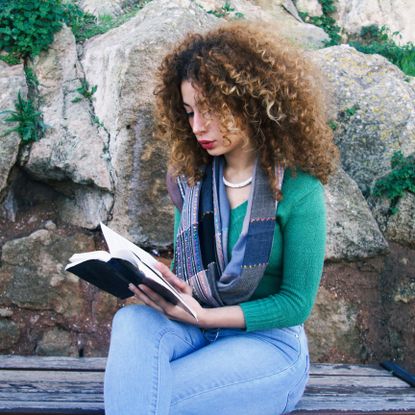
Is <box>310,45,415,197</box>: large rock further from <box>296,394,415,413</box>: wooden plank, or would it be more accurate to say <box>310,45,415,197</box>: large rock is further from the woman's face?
the woman's face

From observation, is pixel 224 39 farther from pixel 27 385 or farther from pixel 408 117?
pixel 408 117

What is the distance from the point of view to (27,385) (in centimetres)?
246

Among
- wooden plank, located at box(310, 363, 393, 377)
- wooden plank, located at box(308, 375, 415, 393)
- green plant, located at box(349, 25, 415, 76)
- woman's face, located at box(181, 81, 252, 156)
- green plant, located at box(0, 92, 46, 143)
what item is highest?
green plant, located at box(349, 25, 415, 76)

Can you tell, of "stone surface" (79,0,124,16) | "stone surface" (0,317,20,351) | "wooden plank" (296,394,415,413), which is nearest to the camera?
"wooden plank" (296,394,415,413)

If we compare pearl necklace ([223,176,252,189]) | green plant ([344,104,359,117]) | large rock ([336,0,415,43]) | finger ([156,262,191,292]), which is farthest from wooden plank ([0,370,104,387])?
large rock ([336,0,415,43])

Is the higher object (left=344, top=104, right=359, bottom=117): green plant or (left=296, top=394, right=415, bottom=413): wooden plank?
(left=344, top=104, right=359, bottom=117): green plant

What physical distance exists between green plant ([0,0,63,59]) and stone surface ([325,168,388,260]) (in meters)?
1.77

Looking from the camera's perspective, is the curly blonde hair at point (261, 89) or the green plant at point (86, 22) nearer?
the curly blonde hair at point (261, 89)

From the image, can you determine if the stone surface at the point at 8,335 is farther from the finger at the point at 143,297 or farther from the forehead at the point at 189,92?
the forehead at the point at 189,92

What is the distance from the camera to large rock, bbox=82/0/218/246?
3172mm

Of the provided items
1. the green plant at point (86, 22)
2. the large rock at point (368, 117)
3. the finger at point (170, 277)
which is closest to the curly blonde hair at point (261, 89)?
the finger at point (170, 277)

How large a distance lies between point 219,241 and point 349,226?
1.37 m

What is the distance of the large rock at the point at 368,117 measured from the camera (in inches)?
143

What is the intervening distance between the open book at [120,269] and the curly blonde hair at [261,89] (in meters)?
0.52
